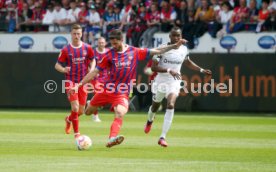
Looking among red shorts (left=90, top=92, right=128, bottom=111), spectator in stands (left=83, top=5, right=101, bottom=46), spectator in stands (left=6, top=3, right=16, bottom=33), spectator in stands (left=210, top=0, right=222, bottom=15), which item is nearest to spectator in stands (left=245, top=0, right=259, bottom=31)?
spectator in stands (left=210, top=0, right=222, bottom=15)

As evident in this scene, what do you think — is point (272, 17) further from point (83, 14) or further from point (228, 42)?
point (83, 14)

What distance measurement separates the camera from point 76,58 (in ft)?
56.3

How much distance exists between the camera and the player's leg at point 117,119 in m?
14.4

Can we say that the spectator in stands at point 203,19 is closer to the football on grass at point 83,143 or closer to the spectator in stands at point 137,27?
the spectator in stands at point 137,27

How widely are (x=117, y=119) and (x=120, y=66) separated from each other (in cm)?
103

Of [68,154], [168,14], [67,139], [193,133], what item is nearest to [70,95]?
[67,139]

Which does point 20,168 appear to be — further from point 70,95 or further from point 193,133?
point 193,133

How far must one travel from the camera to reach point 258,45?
2850cm

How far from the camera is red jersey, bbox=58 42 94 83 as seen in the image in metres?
17.1

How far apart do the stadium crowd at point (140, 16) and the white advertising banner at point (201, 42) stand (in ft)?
0.82

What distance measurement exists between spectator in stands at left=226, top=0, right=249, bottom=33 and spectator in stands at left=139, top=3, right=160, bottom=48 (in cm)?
266

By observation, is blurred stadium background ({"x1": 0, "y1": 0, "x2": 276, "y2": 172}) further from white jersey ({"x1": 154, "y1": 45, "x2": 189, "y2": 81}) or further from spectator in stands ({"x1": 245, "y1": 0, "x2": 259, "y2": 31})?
white jersey ({"x1": 154, "y1": 45, "x2": 189, "y2": 81})

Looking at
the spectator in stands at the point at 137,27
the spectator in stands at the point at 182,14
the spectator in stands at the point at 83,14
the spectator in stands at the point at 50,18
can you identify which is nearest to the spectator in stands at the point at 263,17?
the spectator in stands at the point at 182,14

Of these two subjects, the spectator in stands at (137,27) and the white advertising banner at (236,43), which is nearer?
the white advertising banner at (236,43)
